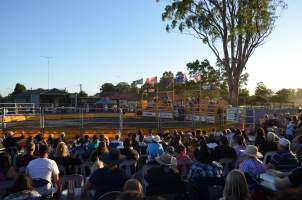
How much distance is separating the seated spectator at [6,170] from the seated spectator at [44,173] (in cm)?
26

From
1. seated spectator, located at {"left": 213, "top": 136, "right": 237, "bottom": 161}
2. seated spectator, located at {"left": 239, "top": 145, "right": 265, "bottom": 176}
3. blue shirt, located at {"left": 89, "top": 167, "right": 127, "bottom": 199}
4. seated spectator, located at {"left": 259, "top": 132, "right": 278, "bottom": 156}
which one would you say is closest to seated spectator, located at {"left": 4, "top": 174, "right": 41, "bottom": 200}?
blue shirt, located at {"left": 89, "top": 167, "right": 127, "bottom": 199}

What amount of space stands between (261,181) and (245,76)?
63.8m

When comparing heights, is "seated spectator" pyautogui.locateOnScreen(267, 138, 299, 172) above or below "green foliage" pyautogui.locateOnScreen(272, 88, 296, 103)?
below

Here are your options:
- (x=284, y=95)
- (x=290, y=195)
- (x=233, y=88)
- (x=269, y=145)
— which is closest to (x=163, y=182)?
(x=290, y=195)

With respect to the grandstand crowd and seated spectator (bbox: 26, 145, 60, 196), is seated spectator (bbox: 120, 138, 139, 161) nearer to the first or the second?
the grandstand crowd

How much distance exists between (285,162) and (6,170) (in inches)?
183

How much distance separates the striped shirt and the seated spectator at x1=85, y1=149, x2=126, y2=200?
2.64 meters

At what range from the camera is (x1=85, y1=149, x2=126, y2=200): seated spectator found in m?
5.91

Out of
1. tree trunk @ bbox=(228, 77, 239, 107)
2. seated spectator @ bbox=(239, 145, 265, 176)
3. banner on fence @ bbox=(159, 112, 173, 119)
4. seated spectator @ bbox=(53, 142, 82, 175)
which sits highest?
tree trunk @ bbox=(228, 77, 239, 107)

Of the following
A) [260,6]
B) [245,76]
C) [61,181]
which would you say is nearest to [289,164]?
[61,181]

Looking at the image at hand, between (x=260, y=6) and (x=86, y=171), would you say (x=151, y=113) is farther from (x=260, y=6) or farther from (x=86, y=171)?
(x=86, y=171)

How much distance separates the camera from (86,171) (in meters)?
9.50

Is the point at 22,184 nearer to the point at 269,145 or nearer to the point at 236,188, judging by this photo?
the point at 236,188

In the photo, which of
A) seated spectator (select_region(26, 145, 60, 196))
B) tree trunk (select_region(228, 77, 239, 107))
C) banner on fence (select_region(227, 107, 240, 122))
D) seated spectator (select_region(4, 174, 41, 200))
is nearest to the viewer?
seated spectator (select_region(4, 174, 41, 200))
